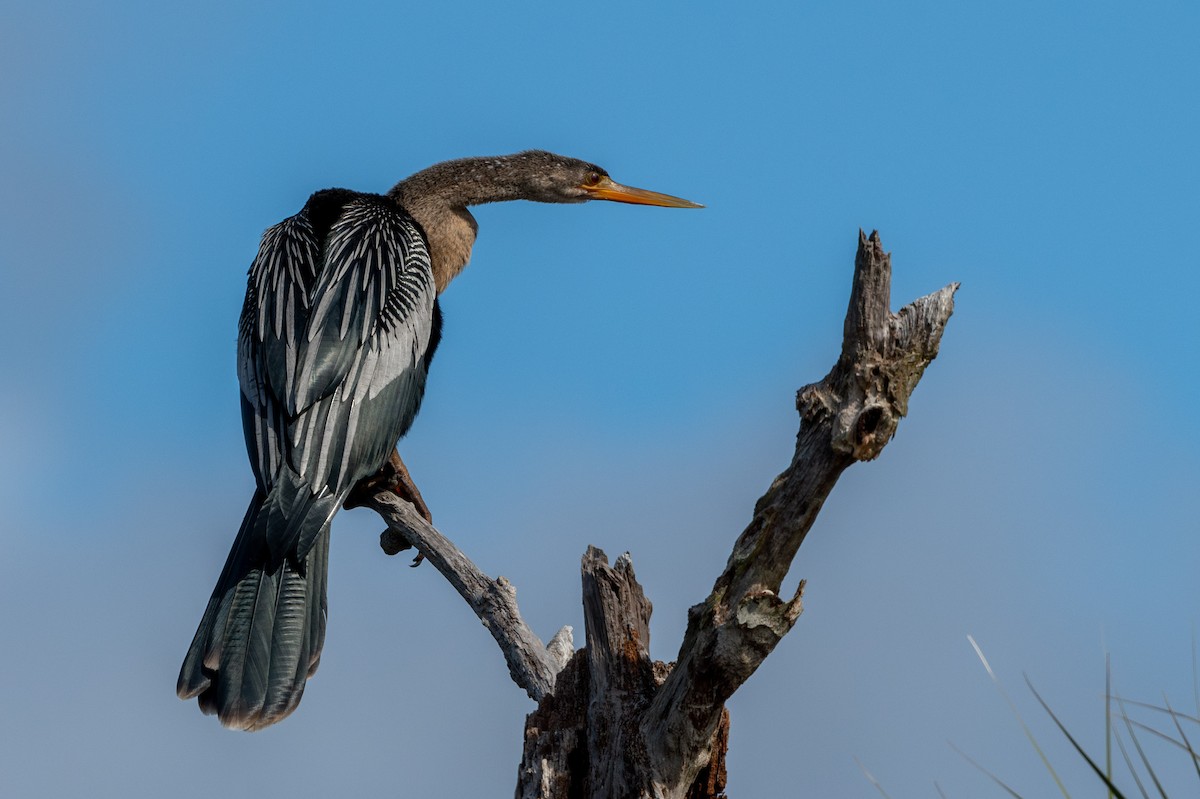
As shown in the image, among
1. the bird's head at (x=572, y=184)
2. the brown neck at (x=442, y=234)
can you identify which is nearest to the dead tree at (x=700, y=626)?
the brown neck at (x=442, y=234)

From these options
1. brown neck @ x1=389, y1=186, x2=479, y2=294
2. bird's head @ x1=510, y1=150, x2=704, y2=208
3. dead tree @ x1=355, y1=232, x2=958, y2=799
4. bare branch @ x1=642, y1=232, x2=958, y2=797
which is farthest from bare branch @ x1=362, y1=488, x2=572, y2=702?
bird's head @ x1=510, y1=150, x2=704, y2=208

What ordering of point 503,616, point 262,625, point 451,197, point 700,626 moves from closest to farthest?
point 700,626 < point 503,616 < point 262,625 < point 451,197

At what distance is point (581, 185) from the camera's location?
6848mm

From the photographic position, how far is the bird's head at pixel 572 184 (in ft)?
22.0

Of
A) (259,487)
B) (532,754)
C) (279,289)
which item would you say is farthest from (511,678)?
(279,289)

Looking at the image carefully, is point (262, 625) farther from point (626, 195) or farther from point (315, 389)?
point (626, 195)

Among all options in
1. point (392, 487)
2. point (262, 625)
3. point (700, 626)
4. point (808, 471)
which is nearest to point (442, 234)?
point (392, 487)

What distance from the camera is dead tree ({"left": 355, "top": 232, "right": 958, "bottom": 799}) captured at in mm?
2863

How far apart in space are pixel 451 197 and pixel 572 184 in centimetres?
71

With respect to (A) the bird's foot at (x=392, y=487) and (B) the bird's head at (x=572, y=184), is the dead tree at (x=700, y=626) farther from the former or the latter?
(B) the bird's head at (x=572, y=184)

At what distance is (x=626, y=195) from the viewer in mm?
6898

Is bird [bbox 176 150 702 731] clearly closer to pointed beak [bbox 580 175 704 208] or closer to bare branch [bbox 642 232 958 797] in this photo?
pointed beak [bbox 580 175 704 208]

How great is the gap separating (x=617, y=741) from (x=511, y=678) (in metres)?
0.83

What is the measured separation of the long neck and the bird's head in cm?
10
